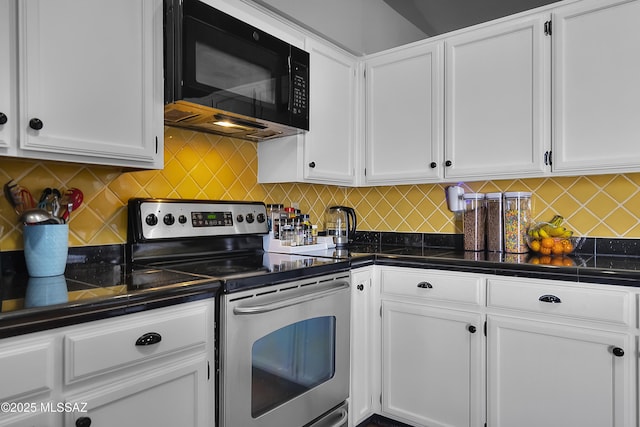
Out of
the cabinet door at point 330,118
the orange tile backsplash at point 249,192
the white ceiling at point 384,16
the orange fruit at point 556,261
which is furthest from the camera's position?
the white ceiling at point 384,16

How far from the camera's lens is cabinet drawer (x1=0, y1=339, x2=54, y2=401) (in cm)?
92

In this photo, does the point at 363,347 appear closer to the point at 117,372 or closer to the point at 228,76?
the point at 117,372

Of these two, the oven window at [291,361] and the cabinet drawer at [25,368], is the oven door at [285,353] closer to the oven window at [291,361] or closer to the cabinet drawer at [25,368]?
the oven window at [291,361]

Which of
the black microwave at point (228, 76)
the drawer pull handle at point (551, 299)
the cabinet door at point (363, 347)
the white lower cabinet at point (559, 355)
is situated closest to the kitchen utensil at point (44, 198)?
the black microwave at point (228, 76)

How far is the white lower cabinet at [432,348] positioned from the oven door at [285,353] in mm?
315

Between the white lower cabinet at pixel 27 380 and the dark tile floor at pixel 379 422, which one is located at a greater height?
the white lower cabinet at pixel 27 380

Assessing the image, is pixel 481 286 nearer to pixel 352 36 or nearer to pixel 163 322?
pixel 163 322

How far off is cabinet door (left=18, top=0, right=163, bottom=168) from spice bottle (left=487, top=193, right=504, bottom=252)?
1.71 metres

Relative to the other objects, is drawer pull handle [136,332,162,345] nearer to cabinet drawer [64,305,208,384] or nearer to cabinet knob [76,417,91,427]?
cabinet drawer [64,305,208,384]

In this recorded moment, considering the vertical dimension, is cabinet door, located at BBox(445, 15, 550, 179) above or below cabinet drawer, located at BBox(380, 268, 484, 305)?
above

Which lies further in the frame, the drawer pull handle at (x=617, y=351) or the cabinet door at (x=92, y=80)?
the drawer pull handle at (x=617, y=351)

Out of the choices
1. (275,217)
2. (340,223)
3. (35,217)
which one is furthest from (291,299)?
(340,223)

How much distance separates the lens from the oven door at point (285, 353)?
1.39 metres

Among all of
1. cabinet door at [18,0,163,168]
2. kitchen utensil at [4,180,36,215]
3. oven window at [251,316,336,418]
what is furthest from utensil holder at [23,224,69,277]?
oven window at [251,316,336,418]
